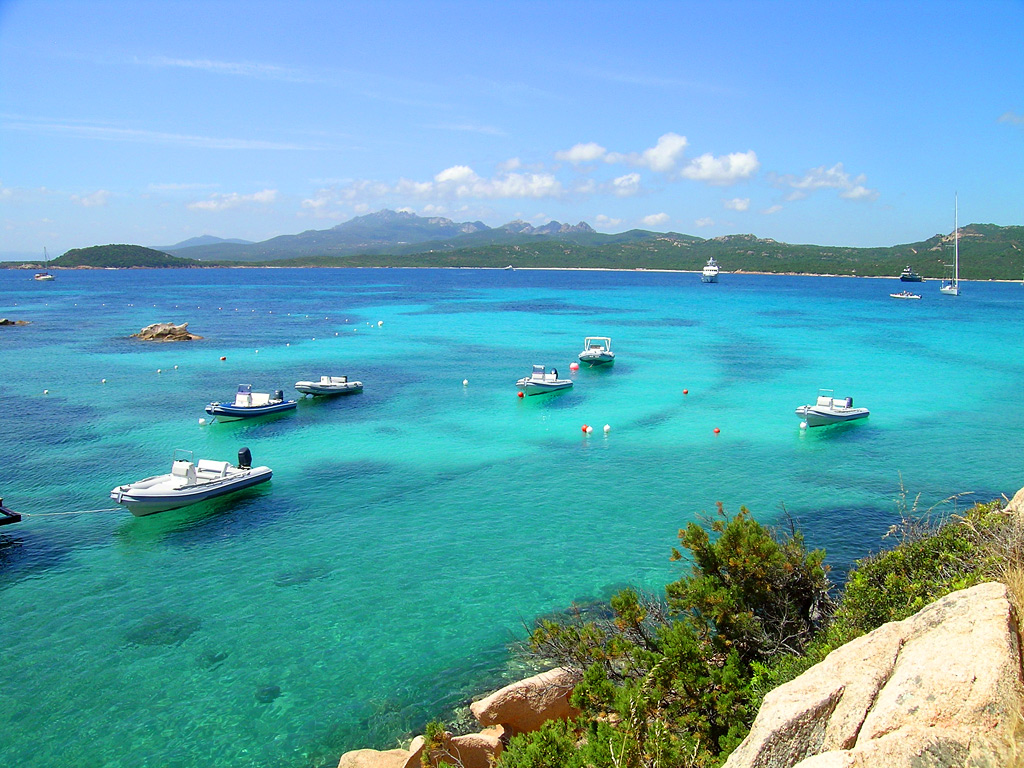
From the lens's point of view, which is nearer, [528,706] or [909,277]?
[528,706]

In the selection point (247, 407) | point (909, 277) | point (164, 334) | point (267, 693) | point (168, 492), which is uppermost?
point (909, 277)

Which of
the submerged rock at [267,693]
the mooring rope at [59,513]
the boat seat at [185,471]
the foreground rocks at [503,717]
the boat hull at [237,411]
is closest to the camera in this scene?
the foreground rocks at [503,717]

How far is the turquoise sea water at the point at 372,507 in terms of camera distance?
13.4 m

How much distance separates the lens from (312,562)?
736 inches

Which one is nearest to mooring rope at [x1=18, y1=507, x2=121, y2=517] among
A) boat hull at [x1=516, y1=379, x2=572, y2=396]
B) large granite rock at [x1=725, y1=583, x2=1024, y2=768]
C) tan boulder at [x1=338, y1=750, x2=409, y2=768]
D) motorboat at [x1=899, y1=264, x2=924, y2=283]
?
tan boulder at [x1=338, y1=750, x2=409, y2=768]

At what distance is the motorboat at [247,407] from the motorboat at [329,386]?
289 cm

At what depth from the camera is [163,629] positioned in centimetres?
1553

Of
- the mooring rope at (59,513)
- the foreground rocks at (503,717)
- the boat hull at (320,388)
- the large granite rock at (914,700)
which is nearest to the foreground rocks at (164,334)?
the boat hull at (320,388)

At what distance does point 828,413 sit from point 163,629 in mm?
28663

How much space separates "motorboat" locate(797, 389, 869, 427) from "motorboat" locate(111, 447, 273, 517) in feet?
79.4

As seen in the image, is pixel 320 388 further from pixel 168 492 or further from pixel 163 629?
pixel 163 629

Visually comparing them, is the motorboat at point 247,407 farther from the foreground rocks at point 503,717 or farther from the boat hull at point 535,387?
the foreground rocks at point 503,717

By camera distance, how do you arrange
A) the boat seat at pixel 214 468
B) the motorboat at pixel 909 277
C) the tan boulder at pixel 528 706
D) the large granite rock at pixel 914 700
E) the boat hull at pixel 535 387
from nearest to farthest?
the large granite rock at pixel 914 700 → the tan boulder at pixel 528 706 → the boat seat at pixel 214 468 → the boat hull at pixel 535 387 → the motorboat at pixel 909 277

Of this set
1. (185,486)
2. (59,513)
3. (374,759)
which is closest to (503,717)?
(374,759)
